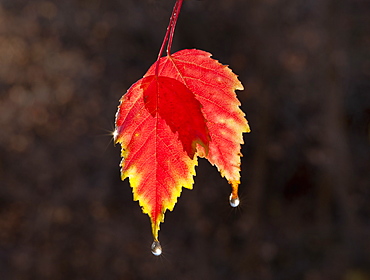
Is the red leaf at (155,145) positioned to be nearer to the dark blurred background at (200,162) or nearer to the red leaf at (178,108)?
the red leaf at (178,108)

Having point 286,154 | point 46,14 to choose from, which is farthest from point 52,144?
point 286,154

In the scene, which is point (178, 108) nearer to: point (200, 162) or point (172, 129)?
point (172, 129)

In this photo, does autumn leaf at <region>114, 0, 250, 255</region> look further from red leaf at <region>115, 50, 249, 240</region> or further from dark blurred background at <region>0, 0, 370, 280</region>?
dark blurred background at <region>0, 0, 370, 280</region>

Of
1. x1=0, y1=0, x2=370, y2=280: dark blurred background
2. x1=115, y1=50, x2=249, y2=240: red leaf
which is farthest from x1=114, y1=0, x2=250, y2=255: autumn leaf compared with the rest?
x1=0, y1=0, x2=370, y2=280: dark blurred background

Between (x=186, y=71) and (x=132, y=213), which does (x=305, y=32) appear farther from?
(x=186, y=71)

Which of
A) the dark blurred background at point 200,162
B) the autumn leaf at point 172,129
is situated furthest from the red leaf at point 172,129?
the dark blurred background at point 200,162

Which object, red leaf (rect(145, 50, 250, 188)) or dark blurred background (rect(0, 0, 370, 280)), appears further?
dark blurred background (rect(0, 0, 370, 280))
